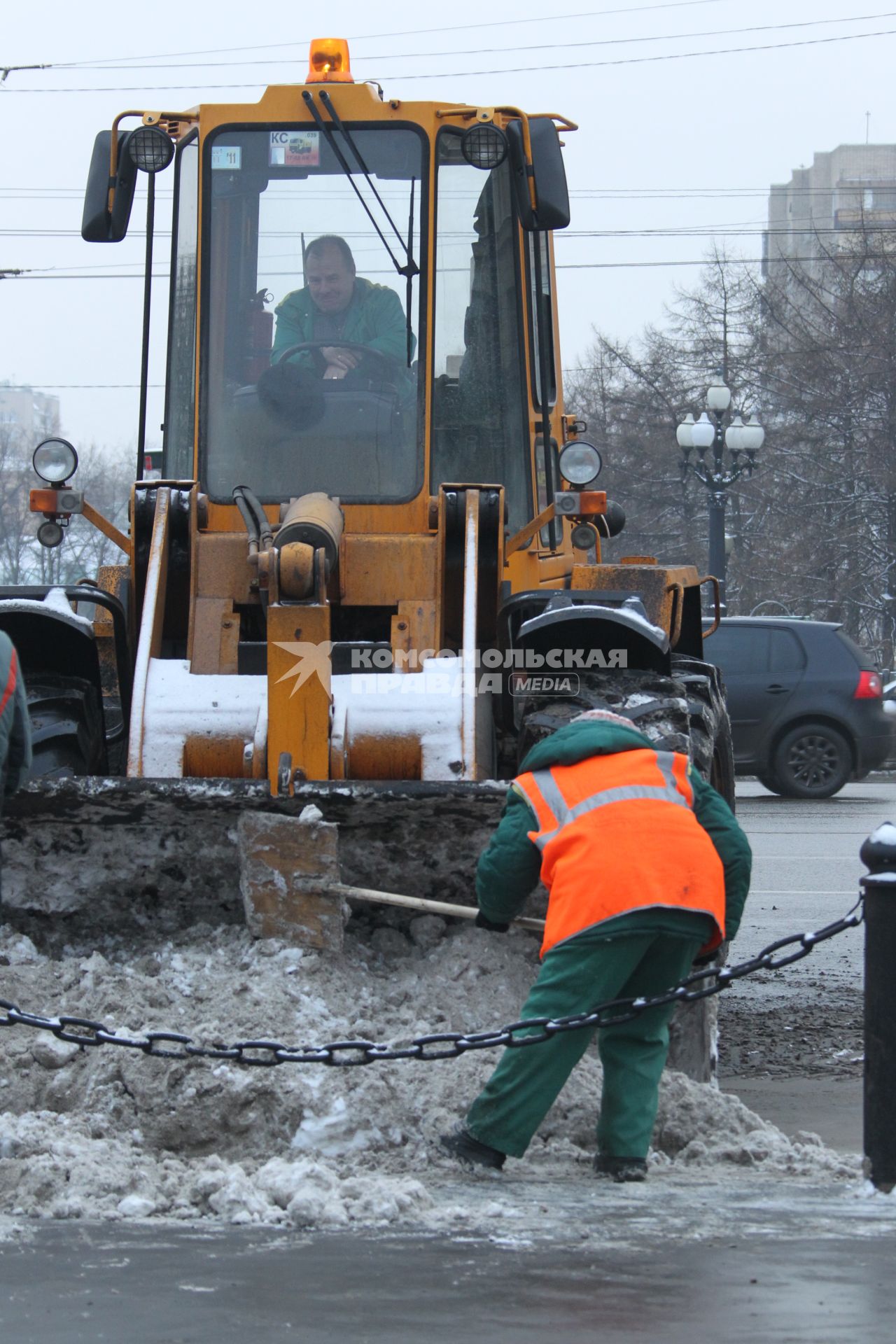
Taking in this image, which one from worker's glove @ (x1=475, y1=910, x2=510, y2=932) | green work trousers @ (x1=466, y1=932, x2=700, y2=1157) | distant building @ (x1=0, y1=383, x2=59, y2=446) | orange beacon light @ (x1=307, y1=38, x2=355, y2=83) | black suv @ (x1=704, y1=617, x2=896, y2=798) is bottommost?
green work trousers @ (x1=466, y1=932, x2=700, y2=1157)

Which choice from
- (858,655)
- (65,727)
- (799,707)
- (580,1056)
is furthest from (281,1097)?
(858,655)

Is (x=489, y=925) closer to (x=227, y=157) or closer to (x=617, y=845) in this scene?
(x=617, y=845)

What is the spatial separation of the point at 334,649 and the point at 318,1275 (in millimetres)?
A: 3137

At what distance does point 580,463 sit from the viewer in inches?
271

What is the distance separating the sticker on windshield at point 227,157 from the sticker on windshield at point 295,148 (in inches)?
5.4

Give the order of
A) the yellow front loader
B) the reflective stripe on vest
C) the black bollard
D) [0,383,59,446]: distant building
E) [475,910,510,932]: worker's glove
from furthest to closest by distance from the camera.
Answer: [0,383,59,446]: distant building → the yellow front loader → [475,910,510,932]: worker's glove → the reflective stripe on vest → the black bollard

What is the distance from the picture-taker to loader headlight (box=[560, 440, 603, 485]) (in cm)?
687

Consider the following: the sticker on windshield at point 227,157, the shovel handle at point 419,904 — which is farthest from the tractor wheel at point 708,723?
the sticker on windshield at point 227,157

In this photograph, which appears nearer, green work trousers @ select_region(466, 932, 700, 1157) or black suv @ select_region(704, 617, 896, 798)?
green work trousers @ select_region(466, 932, 700, 1157)

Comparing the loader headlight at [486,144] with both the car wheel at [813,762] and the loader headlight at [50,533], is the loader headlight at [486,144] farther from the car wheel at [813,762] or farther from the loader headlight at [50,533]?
the car wheel at [813,762]

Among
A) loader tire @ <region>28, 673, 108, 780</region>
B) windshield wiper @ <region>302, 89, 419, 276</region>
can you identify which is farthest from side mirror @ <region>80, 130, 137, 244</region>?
loader tire @ <region>28, 673, 108, 780</region>

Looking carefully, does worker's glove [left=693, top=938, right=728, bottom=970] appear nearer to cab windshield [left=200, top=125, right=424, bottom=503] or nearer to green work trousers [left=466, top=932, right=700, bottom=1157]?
green work trousers [left=466, top=932, right=700, bottom=1157]

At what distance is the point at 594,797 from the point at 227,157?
11.6 ft

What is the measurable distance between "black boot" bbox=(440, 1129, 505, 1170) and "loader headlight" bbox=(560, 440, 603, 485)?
9.57 feet
